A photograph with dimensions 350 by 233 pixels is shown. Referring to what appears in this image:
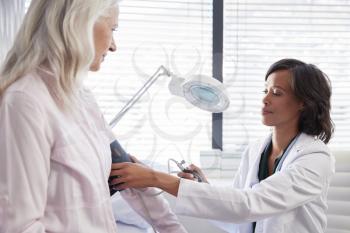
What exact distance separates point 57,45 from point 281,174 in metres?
0.90

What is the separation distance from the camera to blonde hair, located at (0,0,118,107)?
32.5 inches

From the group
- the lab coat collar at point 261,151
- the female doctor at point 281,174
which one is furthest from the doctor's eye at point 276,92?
the lab coat collar at point 261,151

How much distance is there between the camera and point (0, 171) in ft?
2.43

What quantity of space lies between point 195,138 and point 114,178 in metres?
1.38

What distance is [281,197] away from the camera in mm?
1326

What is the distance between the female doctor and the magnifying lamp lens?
10.3 inches

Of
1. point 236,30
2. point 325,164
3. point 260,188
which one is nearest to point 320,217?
point 325,164

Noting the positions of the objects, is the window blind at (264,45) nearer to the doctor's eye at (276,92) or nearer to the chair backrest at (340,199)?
the chair backrest at (340,199)

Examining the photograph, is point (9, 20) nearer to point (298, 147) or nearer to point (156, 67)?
point (156, 67)

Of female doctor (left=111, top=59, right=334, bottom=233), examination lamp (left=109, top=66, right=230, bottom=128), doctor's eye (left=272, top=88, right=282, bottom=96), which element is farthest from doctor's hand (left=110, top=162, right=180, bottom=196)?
doctor's eye (left=272, top=88, right=282, bottom=96)

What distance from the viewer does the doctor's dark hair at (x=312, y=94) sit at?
1.50 m

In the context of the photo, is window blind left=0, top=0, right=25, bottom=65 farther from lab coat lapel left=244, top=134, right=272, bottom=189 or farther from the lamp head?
lab coat lapel left=244, top=134, right=272, bottom=189

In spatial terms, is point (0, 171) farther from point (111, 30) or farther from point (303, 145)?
point (303, 145)

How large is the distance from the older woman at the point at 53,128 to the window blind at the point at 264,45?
1579 millimetres
